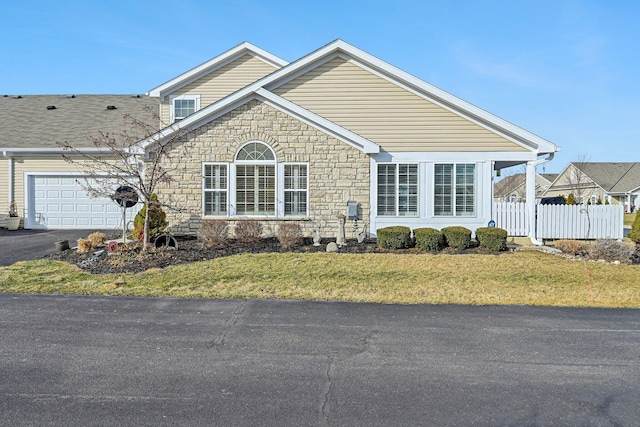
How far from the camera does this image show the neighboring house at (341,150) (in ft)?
47.6

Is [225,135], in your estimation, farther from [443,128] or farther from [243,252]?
[443,128]

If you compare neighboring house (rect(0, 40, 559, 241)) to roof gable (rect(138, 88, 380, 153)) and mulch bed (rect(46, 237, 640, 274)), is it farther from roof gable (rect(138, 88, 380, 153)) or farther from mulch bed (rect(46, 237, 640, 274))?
mulch bed (rect(46, 237, 640, 274))

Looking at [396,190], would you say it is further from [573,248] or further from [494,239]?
[573,248]

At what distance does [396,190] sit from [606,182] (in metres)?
42.8

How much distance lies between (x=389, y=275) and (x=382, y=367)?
205 inches

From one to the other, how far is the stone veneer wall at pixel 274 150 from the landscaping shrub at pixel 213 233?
1026mm

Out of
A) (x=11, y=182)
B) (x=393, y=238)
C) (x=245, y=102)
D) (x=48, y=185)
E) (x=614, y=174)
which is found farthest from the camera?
(x=614, y=174)

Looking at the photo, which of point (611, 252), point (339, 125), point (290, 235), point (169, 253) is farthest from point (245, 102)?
point (611, 252)

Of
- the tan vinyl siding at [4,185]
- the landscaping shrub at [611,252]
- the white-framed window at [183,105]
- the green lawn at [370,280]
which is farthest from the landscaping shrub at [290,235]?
the tan vinyl siding at [4,185]

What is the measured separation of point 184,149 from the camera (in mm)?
14531

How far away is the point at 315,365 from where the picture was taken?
4957 mm

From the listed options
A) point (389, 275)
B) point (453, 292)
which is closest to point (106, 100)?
point (389, 275)

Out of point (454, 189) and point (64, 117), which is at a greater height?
point (64, 117)

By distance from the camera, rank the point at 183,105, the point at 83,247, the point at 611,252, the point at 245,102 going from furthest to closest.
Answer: the point at 183,105 → the point at 245,102 → the point at 83,247 → the point at 611,252
